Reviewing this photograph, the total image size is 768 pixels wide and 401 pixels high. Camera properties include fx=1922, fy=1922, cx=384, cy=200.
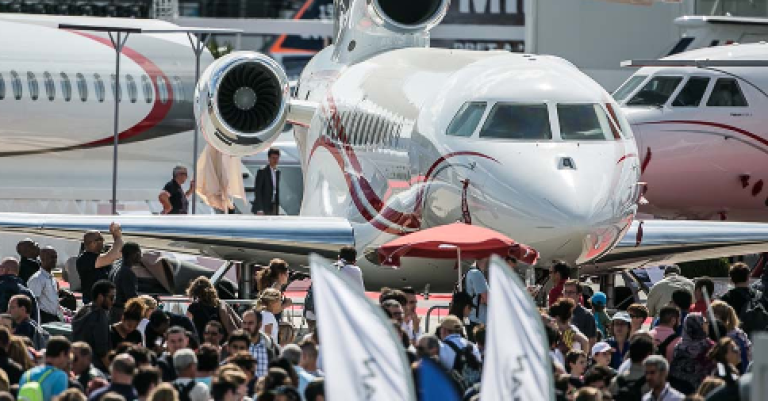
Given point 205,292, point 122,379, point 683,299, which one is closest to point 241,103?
point 205,292

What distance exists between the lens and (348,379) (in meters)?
9.28

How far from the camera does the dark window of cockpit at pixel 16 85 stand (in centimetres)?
3541

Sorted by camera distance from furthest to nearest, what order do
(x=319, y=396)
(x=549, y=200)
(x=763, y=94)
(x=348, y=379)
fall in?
(x=763, y=94) < (x=549, y=200) < (x=319, y=396) < (x=348, y=379)

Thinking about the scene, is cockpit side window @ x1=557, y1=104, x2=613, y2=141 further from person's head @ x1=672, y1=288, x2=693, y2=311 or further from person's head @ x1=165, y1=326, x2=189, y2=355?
person's head @ x1=165, y1=326, x2=189, y2=355

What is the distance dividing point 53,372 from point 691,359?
442 centimetres

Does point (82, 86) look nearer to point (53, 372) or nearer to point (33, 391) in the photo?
Result: point (53, 372)

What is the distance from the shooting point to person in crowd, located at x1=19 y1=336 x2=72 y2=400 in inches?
462

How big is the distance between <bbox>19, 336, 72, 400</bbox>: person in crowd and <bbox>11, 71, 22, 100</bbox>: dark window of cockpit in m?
24.0

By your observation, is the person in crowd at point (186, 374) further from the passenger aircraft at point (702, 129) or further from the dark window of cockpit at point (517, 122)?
the passenger aircraft at point (702, 129)

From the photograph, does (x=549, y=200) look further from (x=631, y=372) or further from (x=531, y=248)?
(x=631, y=372)

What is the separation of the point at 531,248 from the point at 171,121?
20331mm

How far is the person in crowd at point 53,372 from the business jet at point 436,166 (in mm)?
7109

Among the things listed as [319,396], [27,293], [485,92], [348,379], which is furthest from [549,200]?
[348,379]

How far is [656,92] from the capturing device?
1067 inches
